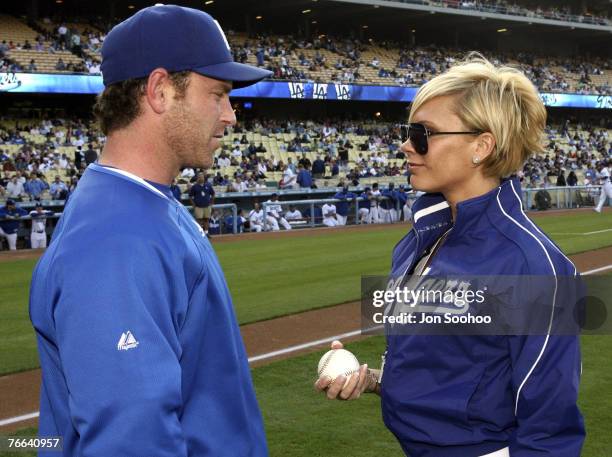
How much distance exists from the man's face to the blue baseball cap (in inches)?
1.7

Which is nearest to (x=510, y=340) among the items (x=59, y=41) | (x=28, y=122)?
(x=28, y=122)

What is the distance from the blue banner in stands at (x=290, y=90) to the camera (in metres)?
29.2

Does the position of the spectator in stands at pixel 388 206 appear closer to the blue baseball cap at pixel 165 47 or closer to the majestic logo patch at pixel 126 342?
the blue baseball cap at pixel 165 47

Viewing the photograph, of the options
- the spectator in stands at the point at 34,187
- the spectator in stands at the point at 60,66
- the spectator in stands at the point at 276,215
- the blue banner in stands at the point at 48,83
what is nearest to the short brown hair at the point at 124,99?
the spectator in stands at the point at 34,187

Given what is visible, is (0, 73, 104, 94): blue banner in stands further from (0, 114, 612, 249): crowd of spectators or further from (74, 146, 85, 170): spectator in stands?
(74, 146, 85, 170): spectator in stands

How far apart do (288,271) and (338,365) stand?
457 inches

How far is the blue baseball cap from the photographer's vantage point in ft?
6.59

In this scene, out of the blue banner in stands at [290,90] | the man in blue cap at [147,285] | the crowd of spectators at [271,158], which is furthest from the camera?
the blue banner in stands at [290,90]

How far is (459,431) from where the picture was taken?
2395 millimetres

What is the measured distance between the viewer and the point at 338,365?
2.76m

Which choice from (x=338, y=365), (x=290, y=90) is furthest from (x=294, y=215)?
(x=338, y=365)

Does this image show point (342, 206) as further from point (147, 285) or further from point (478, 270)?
point (147, 285)

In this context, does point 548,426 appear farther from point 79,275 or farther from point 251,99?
point 251,99

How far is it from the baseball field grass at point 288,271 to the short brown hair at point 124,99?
6.21 m
